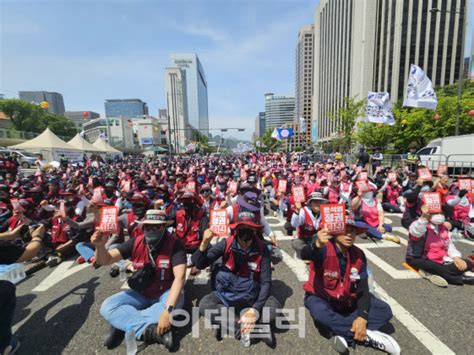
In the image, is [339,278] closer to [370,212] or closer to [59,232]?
[370,212]

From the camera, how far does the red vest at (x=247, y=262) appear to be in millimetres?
2875

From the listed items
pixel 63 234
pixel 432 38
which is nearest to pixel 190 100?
pixel 432 38

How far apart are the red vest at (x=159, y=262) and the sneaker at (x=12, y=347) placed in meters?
1.40

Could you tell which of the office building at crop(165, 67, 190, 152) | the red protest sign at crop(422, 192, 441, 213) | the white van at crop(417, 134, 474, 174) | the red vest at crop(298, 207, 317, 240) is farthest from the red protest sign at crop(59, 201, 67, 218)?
the office building at crop(165, 67, 190, 152)

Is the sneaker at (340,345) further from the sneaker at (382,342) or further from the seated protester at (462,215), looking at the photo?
the seated protester at (462,215)

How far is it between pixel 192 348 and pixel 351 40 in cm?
6677

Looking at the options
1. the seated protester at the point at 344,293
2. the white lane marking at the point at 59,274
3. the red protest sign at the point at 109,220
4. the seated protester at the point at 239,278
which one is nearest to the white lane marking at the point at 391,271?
the seated protester at the point at 344,293

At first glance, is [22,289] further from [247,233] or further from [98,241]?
[247,233]

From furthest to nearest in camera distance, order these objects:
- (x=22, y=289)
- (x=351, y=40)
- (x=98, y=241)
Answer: (x=351, y=40), (x=22, y=289), (x=98, y=241)

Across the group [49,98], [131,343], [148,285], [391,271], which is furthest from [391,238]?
[49,98]

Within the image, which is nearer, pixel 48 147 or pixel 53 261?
pixel 53 261

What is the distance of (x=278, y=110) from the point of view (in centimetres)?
15688

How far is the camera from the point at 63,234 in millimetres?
5195

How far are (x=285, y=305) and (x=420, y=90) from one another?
1371 cm
